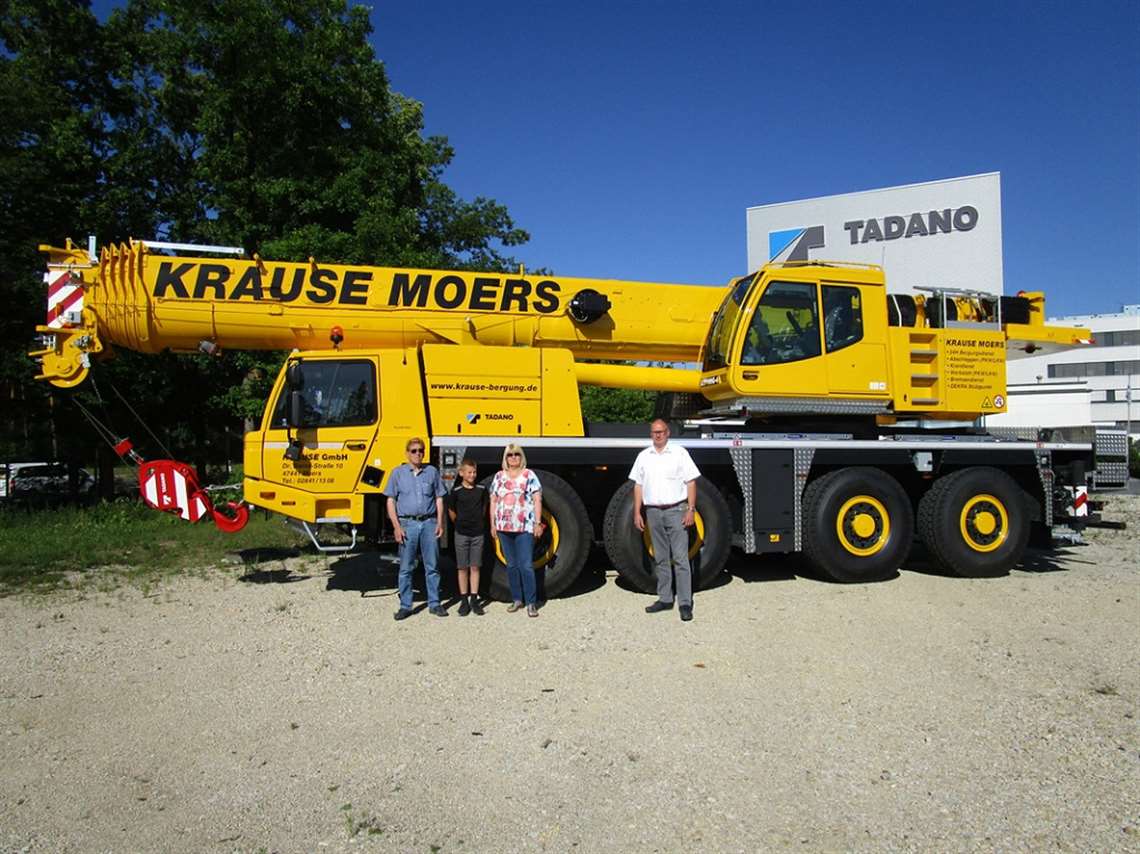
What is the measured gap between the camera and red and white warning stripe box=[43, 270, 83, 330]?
300 inches

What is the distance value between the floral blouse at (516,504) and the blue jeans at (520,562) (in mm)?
71

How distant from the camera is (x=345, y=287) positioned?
802cm

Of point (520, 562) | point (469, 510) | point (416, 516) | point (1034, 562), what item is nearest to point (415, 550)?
point (416, 516)

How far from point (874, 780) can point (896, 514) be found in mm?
5200

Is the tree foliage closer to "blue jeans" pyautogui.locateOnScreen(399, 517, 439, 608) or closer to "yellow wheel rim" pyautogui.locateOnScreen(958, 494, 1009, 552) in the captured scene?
"blue jeans" pyautogui.locateOnScreen(399, 517, 439, 608)

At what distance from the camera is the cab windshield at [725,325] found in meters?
8.37

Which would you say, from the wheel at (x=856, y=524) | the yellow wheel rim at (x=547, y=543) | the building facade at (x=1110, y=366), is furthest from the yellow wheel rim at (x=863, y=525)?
the building facade at (x=1110, y=366)

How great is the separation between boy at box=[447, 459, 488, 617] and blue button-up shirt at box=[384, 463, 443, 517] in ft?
0.74

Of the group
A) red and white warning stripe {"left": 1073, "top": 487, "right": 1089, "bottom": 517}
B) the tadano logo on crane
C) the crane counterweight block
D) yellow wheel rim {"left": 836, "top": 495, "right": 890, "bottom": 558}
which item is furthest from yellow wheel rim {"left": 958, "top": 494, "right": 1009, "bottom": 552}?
the crane counterweight block

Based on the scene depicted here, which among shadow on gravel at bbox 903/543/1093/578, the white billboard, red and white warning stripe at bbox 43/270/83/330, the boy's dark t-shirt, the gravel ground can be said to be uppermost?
the white billboard

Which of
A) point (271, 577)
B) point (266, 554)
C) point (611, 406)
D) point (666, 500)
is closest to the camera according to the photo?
point (666, 500)

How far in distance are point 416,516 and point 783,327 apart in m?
4.38

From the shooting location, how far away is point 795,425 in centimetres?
873

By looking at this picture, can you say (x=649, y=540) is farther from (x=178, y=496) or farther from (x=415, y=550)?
(x=178, y=496)
